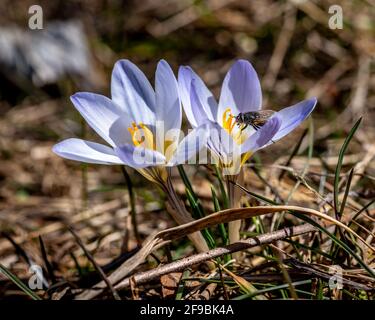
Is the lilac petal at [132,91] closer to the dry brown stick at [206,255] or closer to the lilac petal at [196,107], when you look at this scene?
the lilac petal at [196,107]

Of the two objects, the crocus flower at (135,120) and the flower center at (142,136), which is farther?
the flower center at (142,136)

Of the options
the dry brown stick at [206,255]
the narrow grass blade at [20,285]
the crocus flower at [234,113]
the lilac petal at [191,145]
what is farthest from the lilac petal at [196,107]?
the narrow grass blade at [20,285]

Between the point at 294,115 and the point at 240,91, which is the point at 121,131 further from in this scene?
the point at 294,115

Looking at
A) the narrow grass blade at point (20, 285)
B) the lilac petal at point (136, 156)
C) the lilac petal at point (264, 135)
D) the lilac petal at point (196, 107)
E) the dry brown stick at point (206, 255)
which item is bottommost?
the narrow grass blade at point (20, 285)

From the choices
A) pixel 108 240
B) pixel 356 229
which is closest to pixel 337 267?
pixel 356 229

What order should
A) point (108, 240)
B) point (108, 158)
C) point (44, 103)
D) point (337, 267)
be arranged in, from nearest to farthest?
point (108, 158) < point (337, 267) < point (108, 240) < point (44, 103)

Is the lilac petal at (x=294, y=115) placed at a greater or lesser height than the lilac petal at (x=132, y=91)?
lesser

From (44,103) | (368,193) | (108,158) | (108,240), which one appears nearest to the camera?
(108,158)
